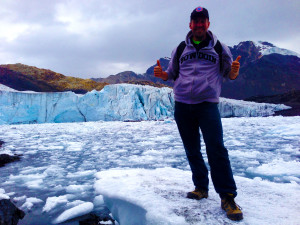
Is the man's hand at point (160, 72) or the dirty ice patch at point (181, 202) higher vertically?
the man's hand at point (160, 72)

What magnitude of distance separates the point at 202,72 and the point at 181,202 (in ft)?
3.45

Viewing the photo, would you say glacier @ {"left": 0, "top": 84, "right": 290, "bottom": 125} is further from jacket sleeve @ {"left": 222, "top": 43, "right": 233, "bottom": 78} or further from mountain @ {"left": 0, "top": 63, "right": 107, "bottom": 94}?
mountain @ {"left": 0, "top": 63, "right": 107, "bottom": 94}

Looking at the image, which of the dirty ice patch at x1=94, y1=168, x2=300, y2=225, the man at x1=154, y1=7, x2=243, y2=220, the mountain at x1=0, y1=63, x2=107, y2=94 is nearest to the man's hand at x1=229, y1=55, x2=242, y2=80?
the man at x1=154, y1=7, x2=243, y2=220

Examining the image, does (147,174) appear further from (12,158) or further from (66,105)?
(66,105)

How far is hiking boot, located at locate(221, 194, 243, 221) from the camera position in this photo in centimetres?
145

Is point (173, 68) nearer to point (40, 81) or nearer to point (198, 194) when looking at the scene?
point (198, 194)

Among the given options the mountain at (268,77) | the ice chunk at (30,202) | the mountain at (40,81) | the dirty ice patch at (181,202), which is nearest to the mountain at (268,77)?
the mountain at (268,77)

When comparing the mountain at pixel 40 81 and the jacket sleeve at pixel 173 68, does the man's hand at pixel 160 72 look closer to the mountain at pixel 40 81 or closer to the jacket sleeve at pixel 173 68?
the jacket sleeve at pixel 173 68

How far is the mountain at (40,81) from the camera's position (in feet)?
151

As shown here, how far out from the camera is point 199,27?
163 centimetres

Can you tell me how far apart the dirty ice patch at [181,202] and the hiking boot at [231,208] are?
0.03 m

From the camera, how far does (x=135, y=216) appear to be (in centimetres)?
165

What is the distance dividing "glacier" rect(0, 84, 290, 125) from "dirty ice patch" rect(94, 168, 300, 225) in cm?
2007

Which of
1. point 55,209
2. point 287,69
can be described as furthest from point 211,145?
point 287,69
